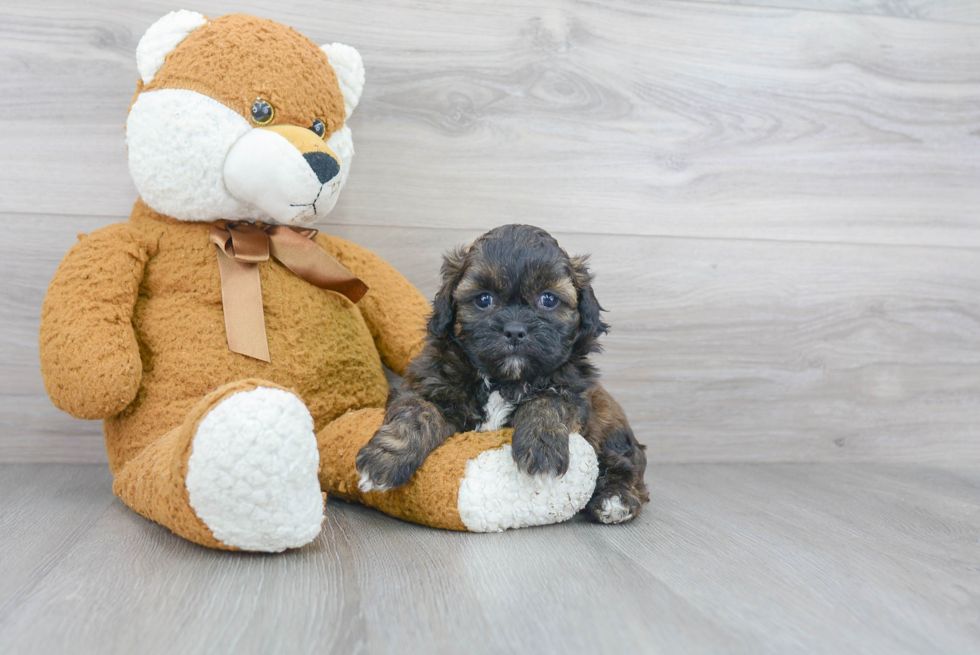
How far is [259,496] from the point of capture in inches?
45.4

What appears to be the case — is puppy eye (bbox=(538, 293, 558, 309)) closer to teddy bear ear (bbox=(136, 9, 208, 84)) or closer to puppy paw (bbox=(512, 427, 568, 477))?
puppy paw (bbox=(512, 427, 568, 477))

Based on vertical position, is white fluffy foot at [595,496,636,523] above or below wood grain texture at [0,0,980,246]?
below

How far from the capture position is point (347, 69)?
66.3 inches

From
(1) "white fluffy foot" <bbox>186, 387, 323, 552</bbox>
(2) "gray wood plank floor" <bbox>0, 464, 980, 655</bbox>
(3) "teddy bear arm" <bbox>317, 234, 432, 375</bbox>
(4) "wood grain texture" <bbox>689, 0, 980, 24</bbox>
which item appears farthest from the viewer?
(4) "wood grain texture" <bbox>689, 0, 980, 24</bbox>

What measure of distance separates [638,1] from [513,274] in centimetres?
111

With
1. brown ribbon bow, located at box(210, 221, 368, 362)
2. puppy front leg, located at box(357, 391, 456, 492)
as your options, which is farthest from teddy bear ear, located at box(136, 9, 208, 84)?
puppy front leg, located at box(357, 391, 456, 492)

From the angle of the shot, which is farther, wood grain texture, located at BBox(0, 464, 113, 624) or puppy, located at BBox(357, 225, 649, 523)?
puppy, located at BBox(357, 225, 649, 523)

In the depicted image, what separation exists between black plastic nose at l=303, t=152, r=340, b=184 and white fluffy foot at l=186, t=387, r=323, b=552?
1.75 ft

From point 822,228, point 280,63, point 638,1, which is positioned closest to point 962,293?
point 822,228

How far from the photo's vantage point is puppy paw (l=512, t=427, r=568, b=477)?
1.38 meters

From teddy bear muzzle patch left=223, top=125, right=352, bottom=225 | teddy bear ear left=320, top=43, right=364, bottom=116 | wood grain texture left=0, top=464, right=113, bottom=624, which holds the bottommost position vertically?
wood grain texture left=0, top=464, right=113, bottom=624

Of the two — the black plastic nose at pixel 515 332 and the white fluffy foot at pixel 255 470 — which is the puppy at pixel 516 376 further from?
the white fluffy foot at pixel 255 470

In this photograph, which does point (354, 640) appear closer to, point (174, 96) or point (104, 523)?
point (104, 523)

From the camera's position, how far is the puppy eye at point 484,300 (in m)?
1.46
